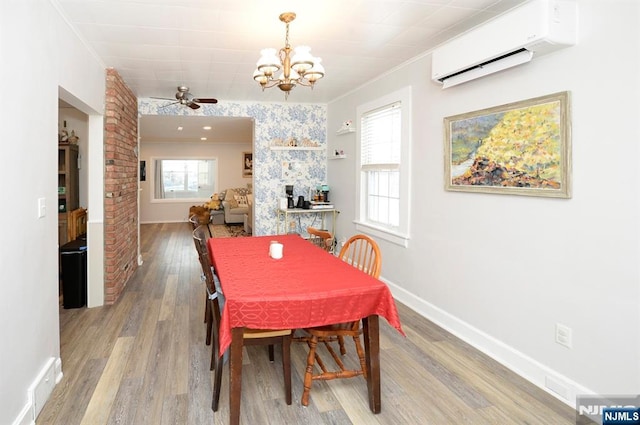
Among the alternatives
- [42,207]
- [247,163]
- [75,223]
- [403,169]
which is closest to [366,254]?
[403,169]

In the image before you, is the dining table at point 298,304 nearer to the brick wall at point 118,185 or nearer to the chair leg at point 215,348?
the chair leg at point 215,348

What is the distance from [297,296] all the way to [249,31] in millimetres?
2064

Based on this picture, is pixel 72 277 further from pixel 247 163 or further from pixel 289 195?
pixel 247 163

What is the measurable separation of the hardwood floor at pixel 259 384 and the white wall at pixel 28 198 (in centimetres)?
32

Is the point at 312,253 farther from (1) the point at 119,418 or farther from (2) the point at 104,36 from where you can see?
(2) the point at 104,36

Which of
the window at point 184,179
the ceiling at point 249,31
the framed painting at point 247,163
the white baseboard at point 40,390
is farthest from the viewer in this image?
the framed painting at point 247,163

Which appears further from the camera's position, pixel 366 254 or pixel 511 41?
pixel 366 254

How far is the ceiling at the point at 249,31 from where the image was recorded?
2623mm

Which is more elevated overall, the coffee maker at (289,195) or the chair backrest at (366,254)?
the coffee maker at (289,195)

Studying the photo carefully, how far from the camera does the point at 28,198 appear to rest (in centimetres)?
212

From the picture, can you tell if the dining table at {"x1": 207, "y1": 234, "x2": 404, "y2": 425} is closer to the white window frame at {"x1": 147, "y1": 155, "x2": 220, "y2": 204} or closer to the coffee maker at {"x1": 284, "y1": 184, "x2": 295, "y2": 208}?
the coffee maker at {"x1": 284, "y1": 184, "x2": 295, "y2": 208}

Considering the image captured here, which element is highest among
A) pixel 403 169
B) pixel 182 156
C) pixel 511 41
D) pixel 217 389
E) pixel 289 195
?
pixel 182 156

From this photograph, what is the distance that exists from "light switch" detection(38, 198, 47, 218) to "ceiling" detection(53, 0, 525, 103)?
49.7 inches

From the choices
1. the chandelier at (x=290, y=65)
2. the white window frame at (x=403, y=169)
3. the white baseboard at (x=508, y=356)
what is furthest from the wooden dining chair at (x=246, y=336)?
the white window frame at (x=403, y=169)
